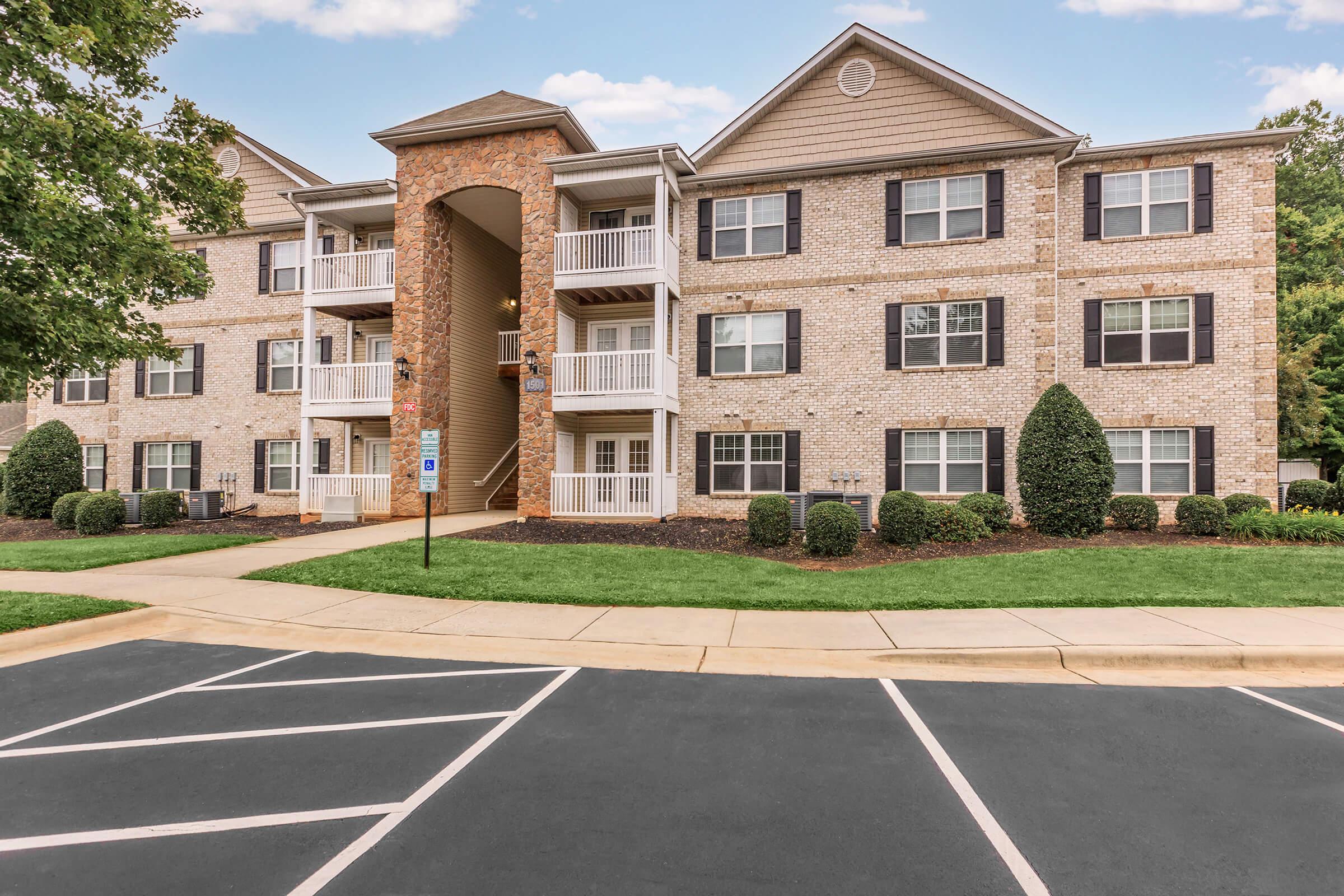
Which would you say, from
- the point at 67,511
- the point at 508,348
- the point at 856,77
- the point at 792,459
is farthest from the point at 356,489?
the point at 856,77

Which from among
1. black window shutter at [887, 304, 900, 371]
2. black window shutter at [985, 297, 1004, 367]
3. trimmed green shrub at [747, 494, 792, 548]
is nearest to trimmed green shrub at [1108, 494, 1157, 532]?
black window shutter at [985, 297, 1004, 367]

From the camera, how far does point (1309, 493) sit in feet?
46.5

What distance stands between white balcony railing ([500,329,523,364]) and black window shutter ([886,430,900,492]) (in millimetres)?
11711

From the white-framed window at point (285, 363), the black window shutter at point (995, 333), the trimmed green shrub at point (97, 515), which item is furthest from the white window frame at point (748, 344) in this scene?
the trimmed green shrub at point (97, 515)

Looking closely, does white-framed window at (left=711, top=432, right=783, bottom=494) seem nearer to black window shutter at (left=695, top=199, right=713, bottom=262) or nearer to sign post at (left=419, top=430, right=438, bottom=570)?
black window shutter at (left=695, top=199, right=713, bottom=262)

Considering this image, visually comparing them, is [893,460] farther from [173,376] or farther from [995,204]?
[173,376]

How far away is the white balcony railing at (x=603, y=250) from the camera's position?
15.6 metres

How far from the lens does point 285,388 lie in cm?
1978

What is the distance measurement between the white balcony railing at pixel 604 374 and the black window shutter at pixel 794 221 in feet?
15.9

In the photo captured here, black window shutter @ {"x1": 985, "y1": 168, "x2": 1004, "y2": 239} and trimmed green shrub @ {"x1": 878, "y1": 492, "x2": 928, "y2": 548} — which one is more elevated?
black window shutter @ {"x1": 985, "y1": 168, "x2": 1004, "y2": 239}

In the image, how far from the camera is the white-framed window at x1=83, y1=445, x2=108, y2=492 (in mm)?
20953

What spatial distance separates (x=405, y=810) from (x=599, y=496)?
12.2 meters

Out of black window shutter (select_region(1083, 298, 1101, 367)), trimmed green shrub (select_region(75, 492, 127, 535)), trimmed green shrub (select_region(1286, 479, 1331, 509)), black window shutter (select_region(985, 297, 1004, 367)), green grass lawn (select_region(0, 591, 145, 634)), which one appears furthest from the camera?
trimmed green shrub (select_region(75, 492, 127, 535))

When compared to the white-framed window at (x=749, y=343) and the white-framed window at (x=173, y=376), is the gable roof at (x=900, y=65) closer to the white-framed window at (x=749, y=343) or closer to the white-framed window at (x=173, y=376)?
the white-framed window at (x=749, y=343)
